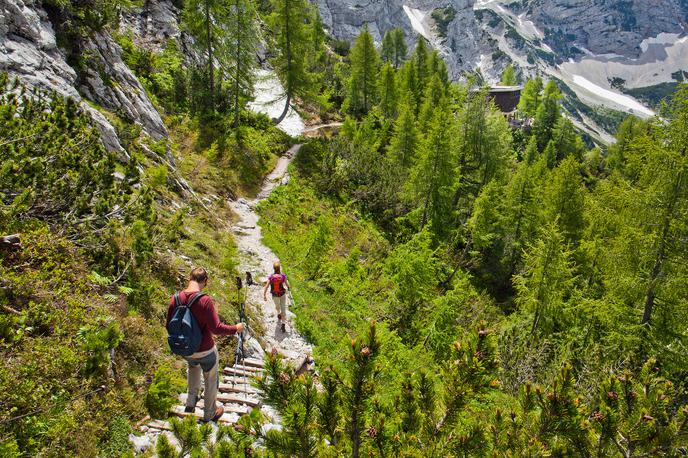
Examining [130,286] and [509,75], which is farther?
[509,75]

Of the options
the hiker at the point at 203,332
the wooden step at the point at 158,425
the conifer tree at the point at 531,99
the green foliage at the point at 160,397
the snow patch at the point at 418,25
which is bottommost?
the wooden step at the point at 158,425

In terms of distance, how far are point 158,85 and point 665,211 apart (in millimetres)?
27017

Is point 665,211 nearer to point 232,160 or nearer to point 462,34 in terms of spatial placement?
point 232,160

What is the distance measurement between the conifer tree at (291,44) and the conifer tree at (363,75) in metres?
13.0

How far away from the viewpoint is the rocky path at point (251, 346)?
5273 millimetres

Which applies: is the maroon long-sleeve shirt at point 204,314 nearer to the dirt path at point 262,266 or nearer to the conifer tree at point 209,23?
the dirt path at point 262,266

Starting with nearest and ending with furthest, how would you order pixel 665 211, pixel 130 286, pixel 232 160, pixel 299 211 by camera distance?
pixel 130 286 → pixel 665 211 → pixel 299 211 → pixel 232 160

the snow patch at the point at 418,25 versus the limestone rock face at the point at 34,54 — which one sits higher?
the snow patch at the point at 418,25

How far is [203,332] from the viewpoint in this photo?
5203 millimetres

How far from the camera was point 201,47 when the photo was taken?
28.6 meters

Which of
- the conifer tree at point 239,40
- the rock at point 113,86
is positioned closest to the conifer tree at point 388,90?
the conifer tree at point 239,40

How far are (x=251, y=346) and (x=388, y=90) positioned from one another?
39687mm

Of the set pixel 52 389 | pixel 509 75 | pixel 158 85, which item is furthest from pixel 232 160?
pixel 509 75

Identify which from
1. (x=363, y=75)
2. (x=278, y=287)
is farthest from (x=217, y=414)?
(x=363, y=75)
